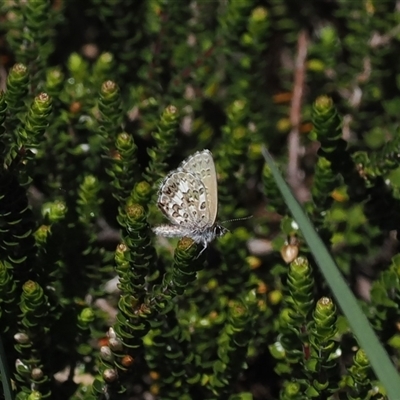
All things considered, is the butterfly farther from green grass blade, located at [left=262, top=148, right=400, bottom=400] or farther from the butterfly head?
green grass blade, located at [left=262, top=148, right=400, bottom=400]

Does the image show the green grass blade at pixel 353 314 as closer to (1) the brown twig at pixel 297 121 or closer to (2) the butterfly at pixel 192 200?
(2) the butterfly at pixel 192 200

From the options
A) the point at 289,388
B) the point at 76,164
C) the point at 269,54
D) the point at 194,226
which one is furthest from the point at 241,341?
the point at 269,54

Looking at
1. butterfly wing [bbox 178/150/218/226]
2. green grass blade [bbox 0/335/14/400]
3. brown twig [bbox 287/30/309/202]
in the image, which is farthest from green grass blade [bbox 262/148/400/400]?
brown twig [bbox 287/30/309/202]

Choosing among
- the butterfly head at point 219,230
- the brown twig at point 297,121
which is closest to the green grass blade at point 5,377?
the butterfly head at point 219,230

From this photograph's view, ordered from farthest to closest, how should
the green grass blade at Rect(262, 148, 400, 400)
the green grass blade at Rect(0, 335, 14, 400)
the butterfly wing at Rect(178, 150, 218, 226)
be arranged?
the butterfly wing at Rect(178, 150, 218, 226) < the green grass blade at Rect(0, 335, 14, 400) < the green grass blade at Rect(262, 148, 400, 400)

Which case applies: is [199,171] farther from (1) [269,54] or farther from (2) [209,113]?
(1) [269,54]

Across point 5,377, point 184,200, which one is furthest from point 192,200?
point 5,377
